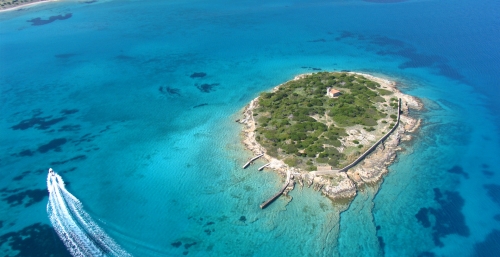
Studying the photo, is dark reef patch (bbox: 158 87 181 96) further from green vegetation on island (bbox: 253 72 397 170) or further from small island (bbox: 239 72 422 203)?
green vegetation on island (bbox: 253 72 397 170)

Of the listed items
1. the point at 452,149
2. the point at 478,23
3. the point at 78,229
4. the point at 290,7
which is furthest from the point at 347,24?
the point at 78,229

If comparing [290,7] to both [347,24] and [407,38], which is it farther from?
[407,38]

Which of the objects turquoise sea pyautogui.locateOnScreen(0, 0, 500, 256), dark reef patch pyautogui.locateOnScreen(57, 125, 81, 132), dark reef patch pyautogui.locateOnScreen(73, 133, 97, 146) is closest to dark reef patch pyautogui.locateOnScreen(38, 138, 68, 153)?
turquoise sea pyautogui.locateOnScreen(0, 0, 500, 256)

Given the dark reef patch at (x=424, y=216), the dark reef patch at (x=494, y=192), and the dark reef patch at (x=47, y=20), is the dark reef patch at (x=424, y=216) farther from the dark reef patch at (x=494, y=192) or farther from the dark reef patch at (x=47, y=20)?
the dark reef patch at (x=47, y=20)

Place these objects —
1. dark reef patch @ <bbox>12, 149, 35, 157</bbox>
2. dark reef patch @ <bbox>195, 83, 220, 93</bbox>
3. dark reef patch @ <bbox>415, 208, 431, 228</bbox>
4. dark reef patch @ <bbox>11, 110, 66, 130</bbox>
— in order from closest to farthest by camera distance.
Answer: dark reef patch @ <bbox>415, 208, 431, 228</bbox>
dark reef patch @ <bbox>12, 149, 35, 157</bbox>
dark reef patch @ <bbox>11, 110, 66, 130</bbox>
dark reef patch @ <bbox>195, 83, 220, 93</bbox>

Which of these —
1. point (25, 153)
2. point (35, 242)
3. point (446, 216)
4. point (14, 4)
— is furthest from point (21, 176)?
point (14, 4)
